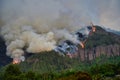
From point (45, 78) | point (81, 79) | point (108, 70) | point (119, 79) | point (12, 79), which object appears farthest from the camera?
point (45, 78)

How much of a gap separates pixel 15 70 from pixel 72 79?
6309cm

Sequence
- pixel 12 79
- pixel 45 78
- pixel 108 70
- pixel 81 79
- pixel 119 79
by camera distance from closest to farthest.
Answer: pixel 81 79
pixel 119 79
pixel 12 79
pixel 108 70
pixel 45 78

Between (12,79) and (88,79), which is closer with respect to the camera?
(88,79)

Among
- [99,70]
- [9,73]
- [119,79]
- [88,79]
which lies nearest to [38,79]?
[9,73]

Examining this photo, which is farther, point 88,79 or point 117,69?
point 117,69

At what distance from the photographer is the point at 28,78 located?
120 meters

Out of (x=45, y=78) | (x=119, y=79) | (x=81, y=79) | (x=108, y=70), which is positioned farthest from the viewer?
(x=45, y=78)

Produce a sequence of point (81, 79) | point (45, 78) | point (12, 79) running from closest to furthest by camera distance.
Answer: point (81, 79), point (12, 79), point (45, 78)

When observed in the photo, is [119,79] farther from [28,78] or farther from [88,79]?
[28,78]

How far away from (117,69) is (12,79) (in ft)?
137

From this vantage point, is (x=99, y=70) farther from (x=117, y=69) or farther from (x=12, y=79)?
(x=12, y=79)

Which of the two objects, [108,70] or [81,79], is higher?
[108,70]

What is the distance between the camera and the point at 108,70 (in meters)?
118

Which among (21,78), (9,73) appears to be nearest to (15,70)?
(9,73)
